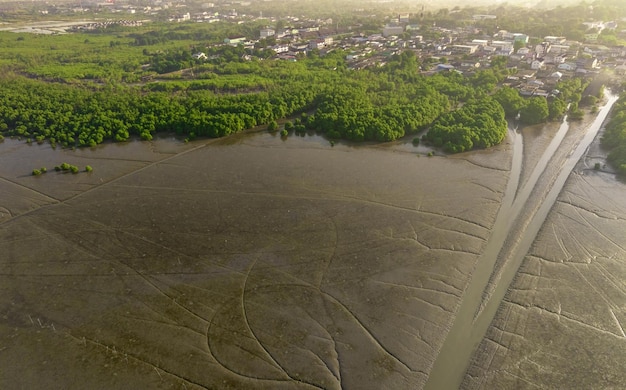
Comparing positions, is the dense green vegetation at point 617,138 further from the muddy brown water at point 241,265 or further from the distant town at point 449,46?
the distant town at point 449,46

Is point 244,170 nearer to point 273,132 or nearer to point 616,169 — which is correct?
point 273,132

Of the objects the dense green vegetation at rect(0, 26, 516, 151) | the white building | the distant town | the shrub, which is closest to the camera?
the dense green vegetation at rect(0, 26, 516, 151)

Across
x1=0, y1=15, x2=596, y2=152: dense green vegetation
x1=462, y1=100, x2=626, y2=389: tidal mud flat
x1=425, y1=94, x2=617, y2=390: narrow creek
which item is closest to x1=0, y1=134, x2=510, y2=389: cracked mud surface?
x1=425, y1=94, x2=617, y2=390: narrow creek

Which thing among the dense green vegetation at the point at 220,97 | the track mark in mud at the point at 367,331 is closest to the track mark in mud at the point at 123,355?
the track mark in mud at the point at 367,331

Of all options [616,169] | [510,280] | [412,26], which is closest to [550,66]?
[616,169]

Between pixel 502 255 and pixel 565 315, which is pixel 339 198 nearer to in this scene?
pixel 502 255

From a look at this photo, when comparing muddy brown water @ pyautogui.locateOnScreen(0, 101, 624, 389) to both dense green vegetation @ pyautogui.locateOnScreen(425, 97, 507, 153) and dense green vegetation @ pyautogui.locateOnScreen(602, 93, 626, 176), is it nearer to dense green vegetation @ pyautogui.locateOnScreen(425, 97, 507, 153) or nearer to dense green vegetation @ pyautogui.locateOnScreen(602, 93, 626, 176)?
dense green vegetation @ pyautogui.locateOnScreen(425, 97, 507, 153)

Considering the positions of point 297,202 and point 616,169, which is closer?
point 297,202
